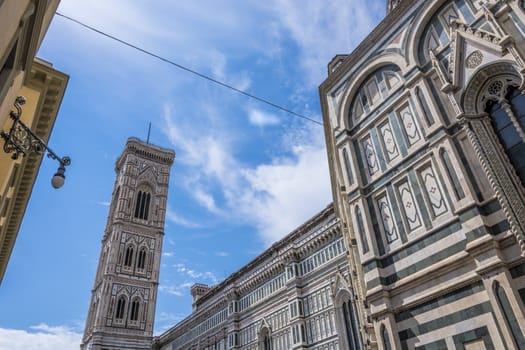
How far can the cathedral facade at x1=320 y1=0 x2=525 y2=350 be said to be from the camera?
8062 mm

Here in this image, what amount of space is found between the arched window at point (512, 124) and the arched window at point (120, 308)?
59677mm

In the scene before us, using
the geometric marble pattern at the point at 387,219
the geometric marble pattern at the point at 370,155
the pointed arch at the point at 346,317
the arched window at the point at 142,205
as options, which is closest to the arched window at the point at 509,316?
the geometric marble pattern at the point at 387,219

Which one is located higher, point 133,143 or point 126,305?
point 133,143

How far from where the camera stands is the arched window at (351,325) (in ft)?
94.4

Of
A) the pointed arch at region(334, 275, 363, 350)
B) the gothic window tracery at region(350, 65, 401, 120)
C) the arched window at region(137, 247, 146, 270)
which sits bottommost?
the pointed arch at region(334, 275, 363, 350)

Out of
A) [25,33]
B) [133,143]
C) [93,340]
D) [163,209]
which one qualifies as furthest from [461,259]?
[133,143]

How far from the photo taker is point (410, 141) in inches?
431

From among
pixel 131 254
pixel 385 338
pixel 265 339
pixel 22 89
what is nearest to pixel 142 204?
pixel 131 254

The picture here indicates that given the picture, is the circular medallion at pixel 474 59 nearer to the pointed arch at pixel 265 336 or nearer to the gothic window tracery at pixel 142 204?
the pointed arch at pixel 265 336

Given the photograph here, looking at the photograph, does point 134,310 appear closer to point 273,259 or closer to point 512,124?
point 273,259

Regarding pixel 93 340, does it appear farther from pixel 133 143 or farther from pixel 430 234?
pixel 430 234

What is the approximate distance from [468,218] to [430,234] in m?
1.13

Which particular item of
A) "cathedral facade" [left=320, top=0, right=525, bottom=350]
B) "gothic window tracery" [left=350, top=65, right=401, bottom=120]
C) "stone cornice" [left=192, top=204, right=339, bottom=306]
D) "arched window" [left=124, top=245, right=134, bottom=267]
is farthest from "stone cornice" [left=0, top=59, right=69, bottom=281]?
"arched window" [left=124, top=245, right=134, bottom=267]

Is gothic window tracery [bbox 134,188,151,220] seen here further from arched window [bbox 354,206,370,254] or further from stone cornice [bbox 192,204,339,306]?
arched window [bbox 354,206,370,254]
